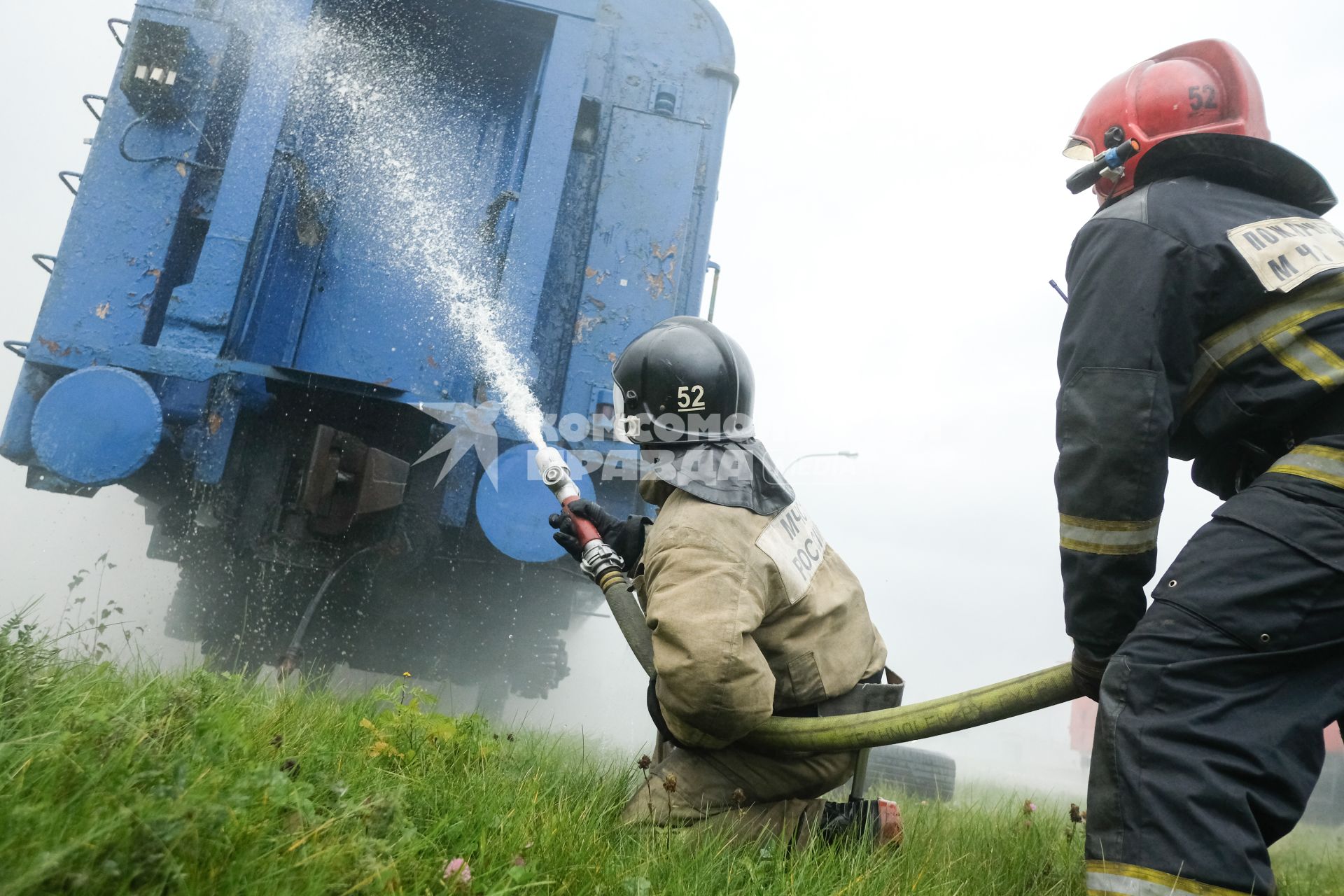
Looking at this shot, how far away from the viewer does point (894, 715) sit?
1892mm

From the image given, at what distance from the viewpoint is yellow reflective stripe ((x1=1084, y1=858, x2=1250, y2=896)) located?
4.11 ft

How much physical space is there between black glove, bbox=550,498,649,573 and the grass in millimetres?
530

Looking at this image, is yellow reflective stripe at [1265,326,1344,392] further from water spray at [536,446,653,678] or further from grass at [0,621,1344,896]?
water spray at [536,446,653,678]

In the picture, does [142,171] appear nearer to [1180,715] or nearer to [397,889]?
[397,889]

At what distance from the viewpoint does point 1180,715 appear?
4.47 feet

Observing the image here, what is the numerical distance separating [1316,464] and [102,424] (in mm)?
3604

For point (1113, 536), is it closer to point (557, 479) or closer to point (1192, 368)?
point (1192, 368)

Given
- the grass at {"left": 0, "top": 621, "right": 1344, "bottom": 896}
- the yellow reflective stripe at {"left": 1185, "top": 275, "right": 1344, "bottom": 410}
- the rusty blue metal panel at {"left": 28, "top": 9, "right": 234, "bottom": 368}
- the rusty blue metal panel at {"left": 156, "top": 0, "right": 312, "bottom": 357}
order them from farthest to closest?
the rusty blue metal panel at {"left": 28, "top": 9, "right": 234, "bottom": 368} → the rusty blue metal panel at {"left": 156, "top": 0, "right": 312, "bottom": 357} → the yellow reflective stripe at {"left": 1185, "top": 275, "right": 1344, "bottom": 410} → the grass at {"left": 0, "top": 621, "right": 1344, "bottom": 896}

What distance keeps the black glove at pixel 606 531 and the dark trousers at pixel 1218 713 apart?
133 centimetres

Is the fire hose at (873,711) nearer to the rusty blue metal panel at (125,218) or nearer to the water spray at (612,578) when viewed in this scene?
the water spray at (612,578)

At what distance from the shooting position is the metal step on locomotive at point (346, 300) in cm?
345

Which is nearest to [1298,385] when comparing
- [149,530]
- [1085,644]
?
[1085,644]

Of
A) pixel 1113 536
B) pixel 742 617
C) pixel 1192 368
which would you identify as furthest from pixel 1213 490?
pixel 742 617

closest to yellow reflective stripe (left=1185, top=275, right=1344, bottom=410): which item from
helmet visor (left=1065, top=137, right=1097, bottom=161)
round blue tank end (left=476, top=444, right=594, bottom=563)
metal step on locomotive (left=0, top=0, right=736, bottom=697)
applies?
helmet visor (left=1065, top=137, right=1097, bottom=161)
